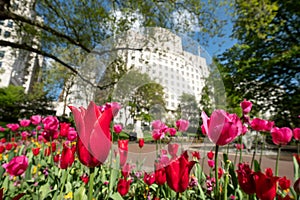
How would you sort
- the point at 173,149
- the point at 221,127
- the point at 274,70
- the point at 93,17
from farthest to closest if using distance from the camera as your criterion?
1. the point at 274,70
2. the point at 93,17
3. the point at 173,149
4. the point at 221,127

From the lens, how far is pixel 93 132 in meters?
0.49

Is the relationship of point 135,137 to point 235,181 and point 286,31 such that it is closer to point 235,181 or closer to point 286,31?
point 235,181

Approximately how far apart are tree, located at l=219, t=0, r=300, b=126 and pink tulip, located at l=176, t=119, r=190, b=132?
27.6 feet

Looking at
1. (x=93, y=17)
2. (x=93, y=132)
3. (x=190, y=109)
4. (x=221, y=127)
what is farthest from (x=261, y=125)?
(x=93, y=17)

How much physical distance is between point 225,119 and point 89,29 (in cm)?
686

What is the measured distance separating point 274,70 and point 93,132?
1072cm

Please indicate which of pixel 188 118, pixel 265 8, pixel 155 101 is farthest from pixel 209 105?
pixel 265 8

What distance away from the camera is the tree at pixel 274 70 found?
8.94 meters

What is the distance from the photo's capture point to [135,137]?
41.3 inches

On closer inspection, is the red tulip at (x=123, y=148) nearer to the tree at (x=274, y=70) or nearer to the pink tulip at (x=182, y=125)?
the pink tulip at (x=182, y=125)

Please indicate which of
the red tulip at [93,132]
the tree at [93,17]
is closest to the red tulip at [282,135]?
the red tulip at [93,132]

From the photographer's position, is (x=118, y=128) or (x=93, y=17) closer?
(x=118, y=128)

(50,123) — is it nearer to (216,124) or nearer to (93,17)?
(216,124)

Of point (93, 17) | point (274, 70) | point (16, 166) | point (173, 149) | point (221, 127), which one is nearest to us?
point (221, 127)
